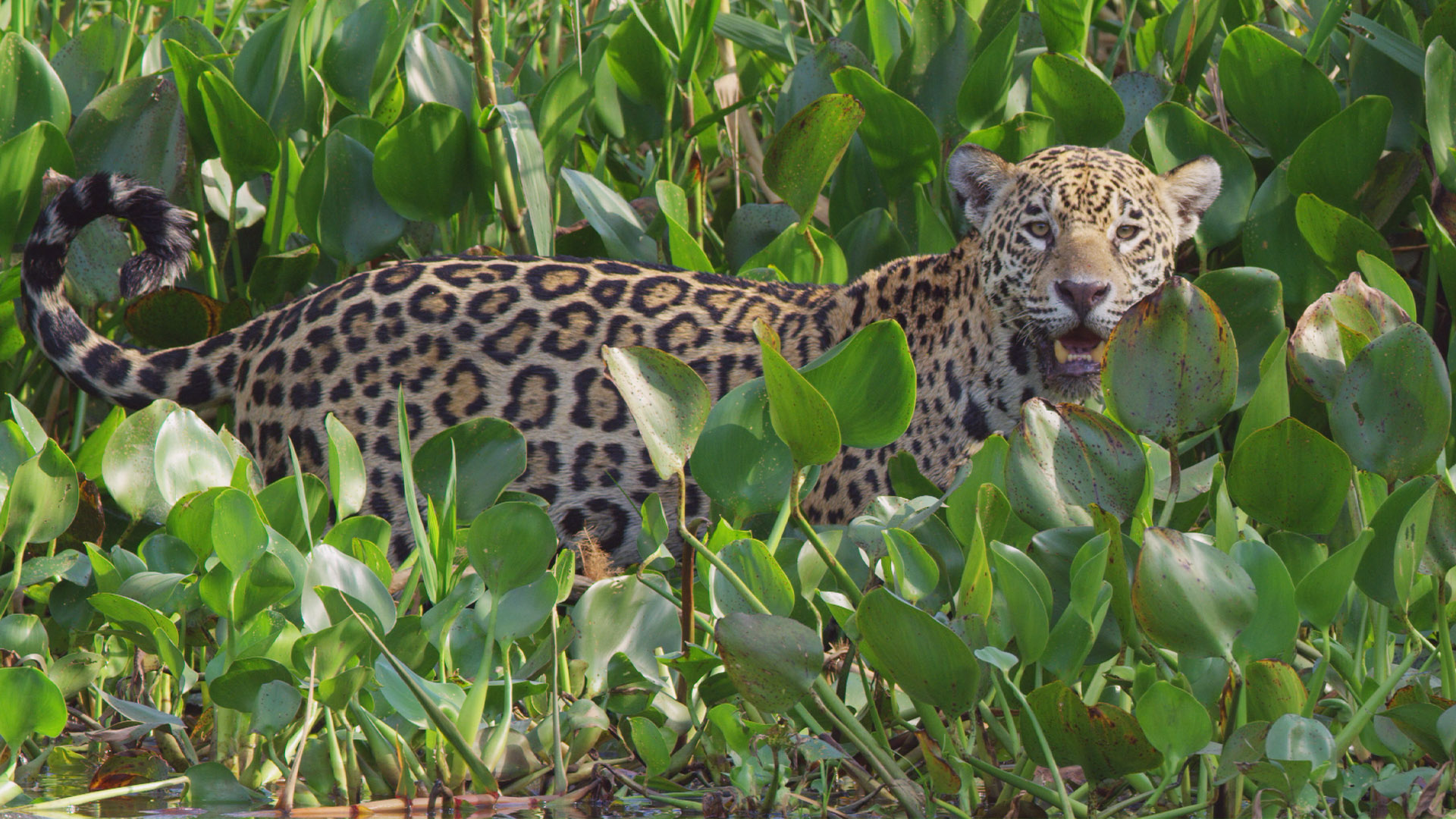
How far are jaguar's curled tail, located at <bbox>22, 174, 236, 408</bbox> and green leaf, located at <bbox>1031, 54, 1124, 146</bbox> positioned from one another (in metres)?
2.38

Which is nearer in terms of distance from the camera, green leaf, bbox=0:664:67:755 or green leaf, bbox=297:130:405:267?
green leaf, bbox=0:664:67:755

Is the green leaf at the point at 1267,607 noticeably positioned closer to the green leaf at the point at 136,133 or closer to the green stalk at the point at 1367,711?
the green stalk at the point at 1367,711

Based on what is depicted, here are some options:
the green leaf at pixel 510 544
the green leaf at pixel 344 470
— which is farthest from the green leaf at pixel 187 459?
the green leaf at pixel 510 544

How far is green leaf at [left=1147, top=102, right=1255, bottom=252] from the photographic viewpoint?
445 centimetres

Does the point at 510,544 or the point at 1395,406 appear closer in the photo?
the point at 1395,406

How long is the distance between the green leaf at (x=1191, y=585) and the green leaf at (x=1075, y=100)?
247 centimetres

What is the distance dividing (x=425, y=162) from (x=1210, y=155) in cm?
217

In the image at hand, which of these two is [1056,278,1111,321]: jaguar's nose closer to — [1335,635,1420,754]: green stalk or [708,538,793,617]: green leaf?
[708,538,793,617]: green leaf

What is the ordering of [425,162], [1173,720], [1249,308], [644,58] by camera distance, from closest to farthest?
[1173,720] → [1249,308] → [425,162] → [644,58]

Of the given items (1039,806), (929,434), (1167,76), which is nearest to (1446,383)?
(1039,806)

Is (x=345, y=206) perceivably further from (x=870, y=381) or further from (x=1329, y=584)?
(x=1329, y=584)

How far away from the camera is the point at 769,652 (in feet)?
7.82

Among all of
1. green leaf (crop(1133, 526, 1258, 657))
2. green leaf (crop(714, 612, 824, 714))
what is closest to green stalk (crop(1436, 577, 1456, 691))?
green leaf (crop(1133, 526, 1258, 657))

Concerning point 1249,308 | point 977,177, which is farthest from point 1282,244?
point 977,177
